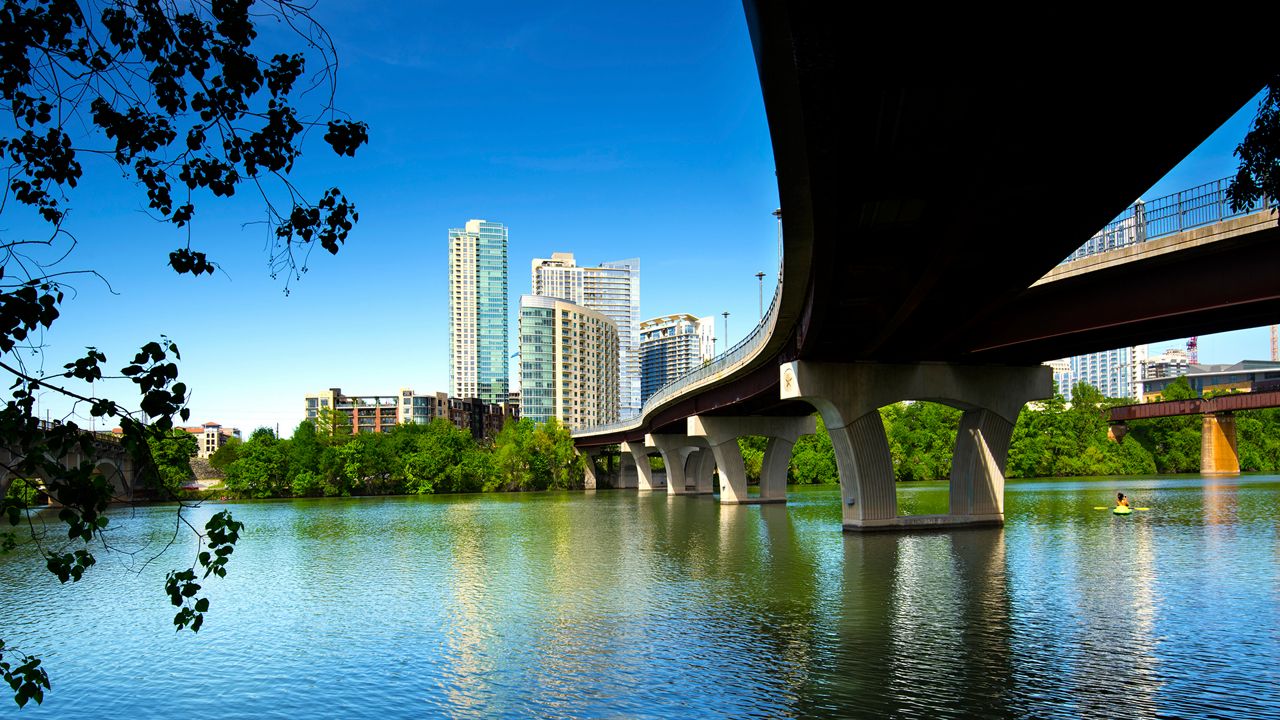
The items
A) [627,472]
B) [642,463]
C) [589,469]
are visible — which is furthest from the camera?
[627,472]

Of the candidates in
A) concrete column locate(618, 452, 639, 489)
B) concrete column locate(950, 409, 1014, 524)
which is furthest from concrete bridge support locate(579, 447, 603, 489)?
concrete column locate(950, 409, 1014, 524)

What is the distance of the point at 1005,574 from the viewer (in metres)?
26.4

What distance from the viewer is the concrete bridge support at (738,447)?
66312mm

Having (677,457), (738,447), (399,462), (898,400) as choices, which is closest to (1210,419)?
(677,457)

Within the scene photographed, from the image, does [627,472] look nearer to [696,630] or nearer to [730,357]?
[730,357]

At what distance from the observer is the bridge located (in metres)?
11.0

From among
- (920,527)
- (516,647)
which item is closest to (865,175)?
(516,647)

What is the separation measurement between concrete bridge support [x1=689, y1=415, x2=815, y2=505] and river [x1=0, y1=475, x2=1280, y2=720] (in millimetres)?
27306

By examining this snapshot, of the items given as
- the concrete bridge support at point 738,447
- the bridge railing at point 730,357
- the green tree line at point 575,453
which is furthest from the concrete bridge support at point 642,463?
the concrete bridge support at point 738,447

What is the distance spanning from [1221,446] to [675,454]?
253 ft

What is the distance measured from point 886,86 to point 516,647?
42.6 ft

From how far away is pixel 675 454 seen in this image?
301 feet

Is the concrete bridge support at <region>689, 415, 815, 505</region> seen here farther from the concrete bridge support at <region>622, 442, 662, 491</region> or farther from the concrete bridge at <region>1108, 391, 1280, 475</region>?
the concrete bridge at <region>1108, 391, 1280, 475</region>

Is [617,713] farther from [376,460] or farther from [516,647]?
[376,460]
